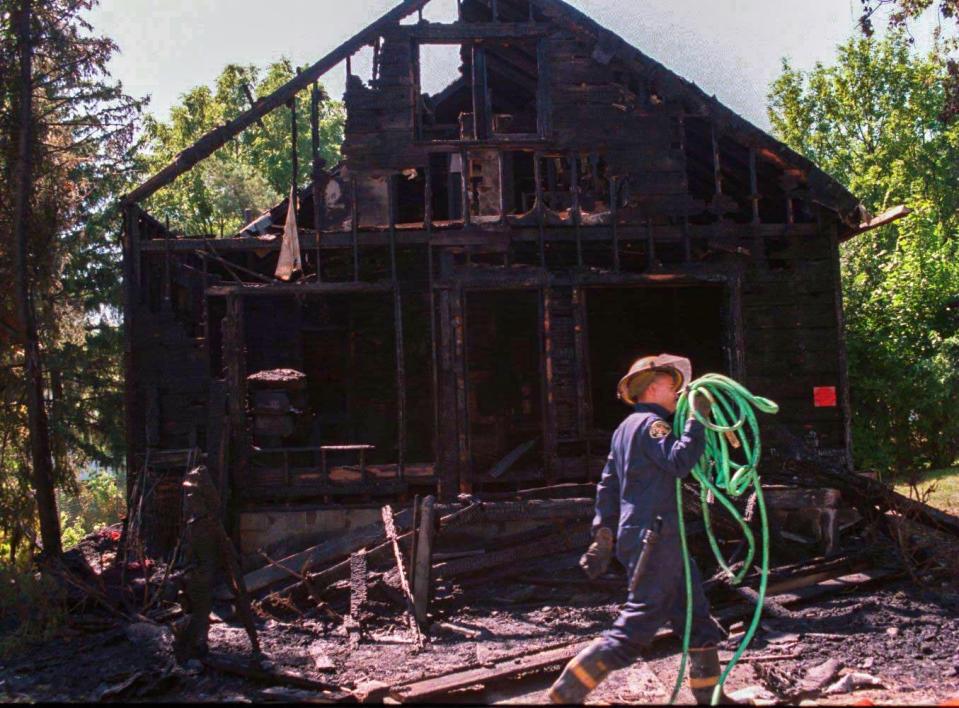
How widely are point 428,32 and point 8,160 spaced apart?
20.8ft

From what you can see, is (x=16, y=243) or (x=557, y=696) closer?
(x=557, y=696)

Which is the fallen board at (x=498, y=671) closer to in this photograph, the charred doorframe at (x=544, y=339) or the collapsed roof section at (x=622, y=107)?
the charred doorframe at (x=544, y=339)

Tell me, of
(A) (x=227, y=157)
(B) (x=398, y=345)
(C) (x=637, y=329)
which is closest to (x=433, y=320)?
(B) (x=398, y=345)

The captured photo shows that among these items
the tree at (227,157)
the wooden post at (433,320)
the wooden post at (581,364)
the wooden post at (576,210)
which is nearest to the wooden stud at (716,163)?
the wooden post at (576,210)

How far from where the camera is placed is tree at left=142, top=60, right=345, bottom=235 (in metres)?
34.8

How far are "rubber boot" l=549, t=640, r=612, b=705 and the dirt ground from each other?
1002 mm

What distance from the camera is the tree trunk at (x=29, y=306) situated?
13477mm

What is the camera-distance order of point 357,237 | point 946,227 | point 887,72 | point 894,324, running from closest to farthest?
point 357,237
point 894,324
point 946,227
point 887,72

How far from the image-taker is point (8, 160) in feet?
46.6

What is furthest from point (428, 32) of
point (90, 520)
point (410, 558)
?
point (90, 520)

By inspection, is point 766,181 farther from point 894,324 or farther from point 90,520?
point 90,520

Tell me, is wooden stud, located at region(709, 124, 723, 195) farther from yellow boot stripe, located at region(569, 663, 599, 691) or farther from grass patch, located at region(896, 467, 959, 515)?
yellow boot stripe, located at region(569, 663, 599, 691)

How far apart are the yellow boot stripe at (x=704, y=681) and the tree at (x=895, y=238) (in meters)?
9.63

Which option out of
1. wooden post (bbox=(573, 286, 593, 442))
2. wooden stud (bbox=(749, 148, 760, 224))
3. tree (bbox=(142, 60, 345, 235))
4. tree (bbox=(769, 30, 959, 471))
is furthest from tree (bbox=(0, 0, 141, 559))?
tree (bbox=(142, 60, 345, 235))
